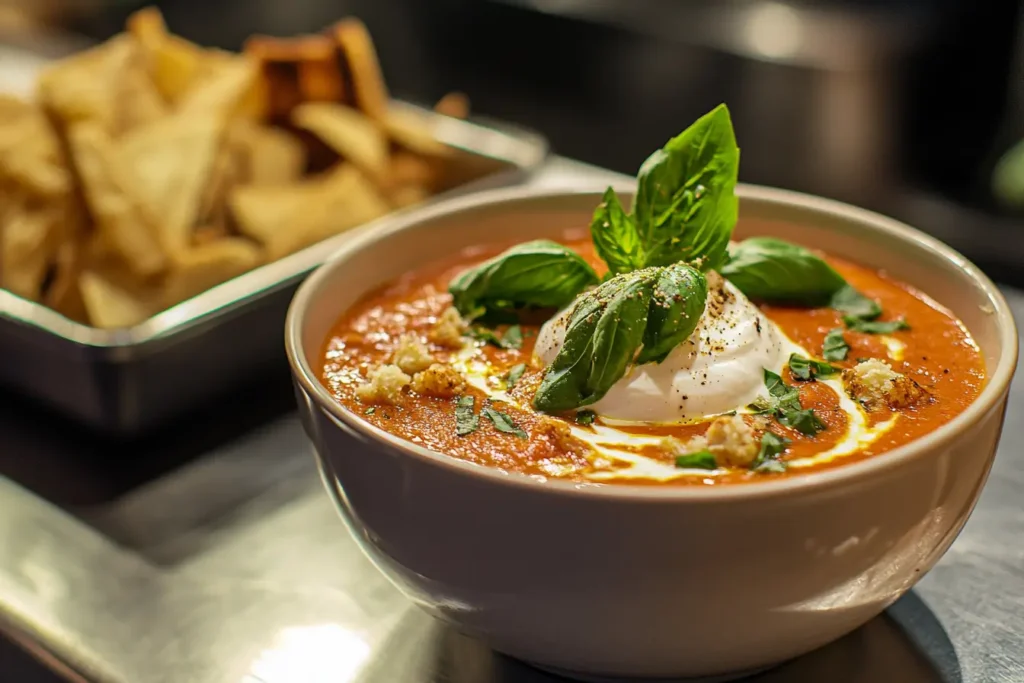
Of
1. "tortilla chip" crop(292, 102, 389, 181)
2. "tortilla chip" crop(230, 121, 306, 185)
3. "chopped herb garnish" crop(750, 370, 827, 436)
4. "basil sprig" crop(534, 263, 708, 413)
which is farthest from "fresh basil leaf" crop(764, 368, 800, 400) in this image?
"tortilla chip" crop(230, 121, 306, 185)

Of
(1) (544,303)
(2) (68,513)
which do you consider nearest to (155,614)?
(2) (68,513)

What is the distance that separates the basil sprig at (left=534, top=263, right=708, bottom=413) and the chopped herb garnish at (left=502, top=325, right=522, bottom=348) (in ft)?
0.43

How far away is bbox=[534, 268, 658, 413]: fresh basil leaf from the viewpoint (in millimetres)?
982

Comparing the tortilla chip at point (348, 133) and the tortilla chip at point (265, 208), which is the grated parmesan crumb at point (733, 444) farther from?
the tortilla chip at point (348, 133)

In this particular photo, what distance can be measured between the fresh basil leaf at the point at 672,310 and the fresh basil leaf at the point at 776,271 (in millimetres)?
176

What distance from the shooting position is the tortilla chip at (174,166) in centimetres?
181

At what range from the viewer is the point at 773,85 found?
3262 millimetres

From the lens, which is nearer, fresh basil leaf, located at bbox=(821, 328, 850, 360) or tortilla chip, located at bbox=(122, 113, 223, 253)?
fresh basil leaf, located at bbox=(821, 328, 850, 360)

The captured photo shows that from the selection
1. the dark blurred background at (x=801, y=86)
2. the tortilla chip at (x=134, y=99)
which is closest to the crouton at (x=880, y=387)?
the tortilla chip at (x=134, y=99)

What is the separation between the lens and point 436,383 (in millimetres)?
1050

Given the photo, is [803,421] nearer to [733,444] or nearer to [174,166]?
[733,444]

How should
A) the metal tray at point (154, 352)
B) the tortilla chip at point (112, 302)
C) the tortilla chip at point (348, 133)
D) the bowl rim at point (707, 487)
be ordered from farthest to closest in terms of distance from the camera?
the tortilla chip at point (348, 133) → the tortilla chip at point (112, 302) → the metal tray at point (154, 352) → the bowl rim at point (707, 487)

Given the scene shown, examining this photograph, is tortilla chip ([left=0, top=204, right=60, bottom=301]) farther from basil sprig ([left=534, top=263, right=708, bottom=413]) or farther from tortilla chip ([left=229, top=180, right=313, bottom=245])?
basil sprig ([left=534, top=263, right=708, bottom=413])

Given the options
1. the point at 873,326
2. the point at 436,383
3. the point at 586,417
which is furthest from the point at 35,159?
the point at 873,326
